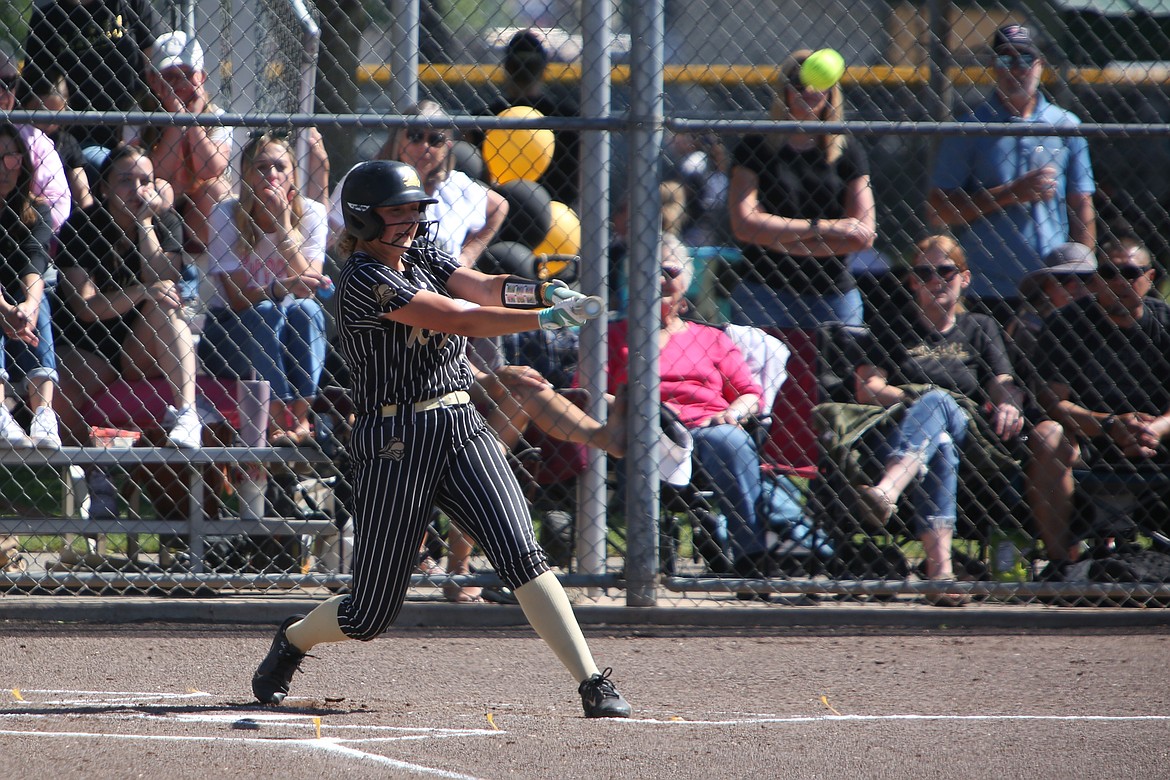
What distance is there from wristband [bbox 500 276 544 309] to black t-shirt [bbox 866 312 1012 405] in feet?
8.62

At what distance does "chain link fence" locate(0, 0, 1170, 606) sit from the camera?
222 inches

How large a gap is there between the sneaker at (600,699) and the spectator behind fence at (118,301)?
2619 mm

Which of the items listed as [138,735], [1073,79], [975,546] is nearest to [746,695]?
[138,735]

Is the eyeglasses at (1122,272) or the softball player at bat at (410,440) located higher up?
the eyeglasses at (1122,272)

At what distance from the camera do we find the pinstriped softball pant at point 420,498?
3.99 meters

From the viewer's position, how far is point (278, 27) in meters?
7.09

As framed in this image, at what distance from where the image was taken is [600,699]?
4.05m

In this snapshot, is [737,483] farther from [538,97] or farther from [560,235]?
[538,97]

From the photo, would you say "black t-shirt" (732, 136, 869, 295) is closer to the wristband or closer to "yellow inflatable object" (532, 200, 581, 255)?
"yellow inflatable object" (532, 200, 581, 255)

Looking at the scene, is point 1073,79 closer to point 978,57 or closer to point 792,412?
point 978,57

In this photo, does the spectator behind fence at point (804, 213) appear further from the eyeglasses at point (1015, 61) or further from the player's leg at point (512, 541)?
the player's leg at point (512, 541)

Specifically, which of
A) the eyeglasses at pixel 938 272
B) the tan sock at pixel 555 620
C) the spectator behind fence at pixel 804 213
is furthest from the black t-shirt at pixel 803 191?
the tan sock at pixel 555 620

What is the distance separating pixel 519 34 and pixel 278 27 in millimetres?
1260

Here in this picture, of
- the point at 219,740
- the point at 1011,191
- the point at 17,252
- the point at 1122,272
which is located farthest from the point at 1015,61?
the point at 219,740
